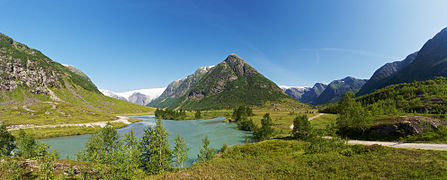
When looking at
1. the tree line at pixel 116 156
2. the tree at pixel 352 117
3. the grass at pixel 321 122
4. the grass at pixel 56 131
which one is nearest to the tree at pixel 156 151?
the tree line at pixel 116 156

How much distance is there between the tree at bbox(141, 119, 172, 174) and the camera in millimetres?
35344

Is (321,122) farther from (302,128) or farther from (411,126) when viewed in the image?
(411,126)

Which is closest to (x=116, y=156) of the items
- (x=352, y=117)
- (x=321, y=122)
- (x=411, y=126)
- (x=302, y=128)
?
(x=302, y=128)

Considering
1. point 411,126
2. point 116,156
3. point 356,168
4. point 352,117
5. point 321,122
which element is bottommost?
point 321,122

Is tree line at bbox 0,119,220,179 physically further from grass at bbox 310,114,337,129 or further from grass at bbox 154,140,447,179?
grass at bbox 310,114,337,129

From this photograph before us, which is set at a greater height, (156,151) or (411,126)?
(411,126)

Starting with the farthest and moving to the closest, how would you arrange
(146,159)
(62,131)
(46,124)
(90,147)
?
(46,124), (62,131), (90,147), (146,159)

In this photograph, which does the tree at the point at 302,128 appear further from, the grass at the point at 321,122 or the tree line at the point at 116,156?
the tree line at the point at 116,156

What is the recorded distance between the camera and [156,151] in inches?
1475

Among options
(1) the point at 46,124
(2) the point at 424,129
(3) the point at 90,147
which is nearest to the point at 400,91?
(2) the point at 424,129

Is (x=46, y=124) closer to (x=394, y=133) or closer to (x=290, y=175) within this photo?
(x=290, y=175)

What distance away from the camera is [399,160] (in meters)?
24.0

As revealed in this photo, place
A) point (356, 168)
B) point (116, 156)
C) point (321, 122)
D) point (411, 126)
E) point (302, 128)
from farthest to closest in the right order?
point (321, 122)
point (302, 128)
point (411, 126)
point (116, 156)
point (356, 168)

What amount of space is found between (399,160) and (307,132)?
39527 mm
